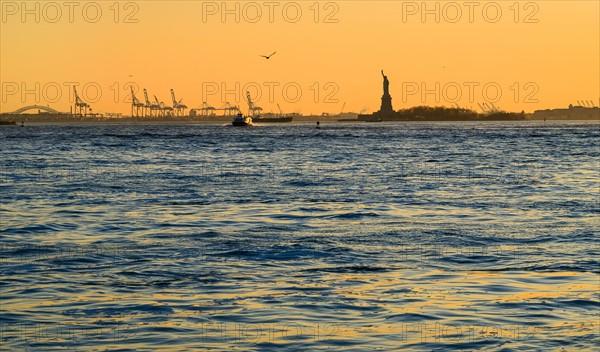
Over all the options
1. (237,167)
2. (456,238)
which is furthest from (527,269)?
(237,167)

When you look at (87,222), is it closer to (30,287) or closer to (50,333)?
(30,287)

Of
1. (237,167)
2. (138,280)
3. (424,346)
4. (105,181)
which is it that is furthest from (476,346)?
(237,167)

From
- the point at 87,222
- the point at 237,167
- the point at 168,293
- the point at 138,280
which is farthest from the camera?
the point at 237,167

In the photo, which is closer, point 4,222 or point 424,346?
point 424,346

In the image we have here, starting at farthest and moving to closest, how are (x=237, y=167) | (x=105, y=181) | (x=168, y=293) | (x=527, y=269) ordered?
(x=237, y=167) < (x=105, y=181) < (x=527, y=269) < (x=168, y=293)

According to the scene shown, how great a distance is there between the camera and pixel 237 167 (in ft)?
185

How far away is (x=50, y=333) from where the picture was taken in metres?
13.2

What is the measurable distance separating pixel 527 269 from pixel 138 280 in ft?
20.6

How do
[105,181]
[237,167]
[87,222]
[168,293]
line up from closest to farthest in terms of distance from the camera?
[168,293]
[87,222]
[105,181]
[237,167]

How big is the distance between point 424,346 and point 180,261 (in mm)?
7284

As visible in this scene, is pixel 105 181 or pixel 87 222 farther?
pixel 105 181

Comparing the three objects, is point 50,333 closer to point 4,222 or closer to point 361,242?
point 361,242

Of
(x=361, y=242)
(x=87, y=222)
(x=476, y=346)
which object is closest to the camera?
(x=476, y=346)

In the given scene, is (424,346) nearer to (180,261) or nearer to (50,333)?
(50,333)
